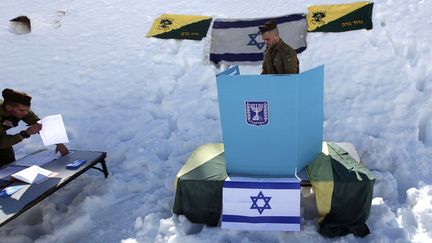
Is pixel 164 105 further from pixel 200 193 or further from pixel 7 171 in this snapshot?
pixel 200 193

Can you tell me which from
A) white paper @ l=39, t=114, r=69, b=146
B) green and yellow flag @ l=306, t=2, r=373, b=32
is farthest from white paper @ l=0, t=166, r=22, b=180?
green and yellow flag @ l=306, t=2, r=373, b=32

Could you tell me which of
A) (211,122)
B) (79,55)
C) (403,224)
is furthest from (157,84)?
(403,224)

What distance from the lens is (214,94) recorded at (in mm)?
5906

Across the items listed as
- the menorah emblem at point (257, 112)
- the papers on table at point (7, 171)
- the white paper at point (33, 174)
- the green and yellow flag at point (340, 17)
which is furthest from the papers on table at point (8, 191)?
the green and yellow flag at point (340, 17)

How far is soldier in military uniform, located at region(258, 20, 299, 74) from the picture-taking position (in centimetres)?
372

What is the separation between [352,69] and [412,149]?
1923mm

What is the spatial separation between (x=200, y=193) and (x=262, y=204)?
58 cm

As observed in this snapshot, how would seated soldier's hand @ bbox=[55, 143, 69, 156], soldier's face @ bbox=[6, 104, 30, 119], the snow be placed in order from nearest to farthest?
the snow → soldier's face @ bbox=[6, 104, 30, 119] → seated soldier's hand @ bbox=[55, 143, 69, 156]

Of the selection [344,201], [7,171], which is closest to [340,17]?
[344,201]

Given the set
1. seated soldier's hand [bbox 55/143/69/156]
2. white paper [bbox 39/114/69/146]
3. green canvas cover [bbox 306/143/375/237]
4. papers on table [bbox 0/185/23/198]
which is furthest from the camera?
seated soldier's hand [bbox 55/143/69/156]

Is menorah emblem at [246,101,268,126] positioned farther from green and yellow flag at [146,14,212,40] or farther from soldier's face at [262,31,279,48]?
green and yellow flag at [146,14,212,40]

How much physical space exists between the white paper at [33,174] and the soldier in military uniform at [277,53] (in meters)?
2.48

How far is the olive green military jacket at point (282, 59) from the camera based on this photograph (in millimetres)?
3738

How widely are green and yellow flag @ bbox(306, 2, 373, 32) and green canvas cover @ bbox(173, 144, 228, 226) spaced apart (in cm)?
416
